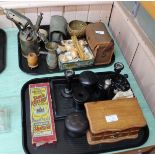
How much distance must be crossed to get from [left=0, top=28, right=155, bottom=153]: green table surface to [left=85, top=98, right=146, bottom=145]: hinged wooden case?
12 centimetres

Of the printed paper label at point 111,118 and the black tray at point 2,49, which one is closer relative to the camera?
the printed paper label at point 111,118

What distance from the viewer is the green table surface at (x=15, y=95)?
81cm

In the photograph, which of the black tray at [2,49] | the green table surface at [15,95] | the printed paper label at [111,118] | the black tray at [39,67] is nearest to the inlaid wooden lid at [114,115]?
the printed paper label at [111,118]

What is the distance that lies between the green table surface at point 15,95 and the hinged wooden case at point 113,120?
0.12 metres

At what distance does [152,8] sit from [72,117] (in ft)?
1.83

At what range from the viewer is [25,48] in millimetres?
1053

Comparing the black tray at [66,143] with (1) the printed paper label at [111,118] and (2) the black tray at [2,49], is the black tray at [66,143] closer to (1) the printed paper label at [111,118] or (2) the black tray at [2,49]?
(1) the printed paper label at [111,118]

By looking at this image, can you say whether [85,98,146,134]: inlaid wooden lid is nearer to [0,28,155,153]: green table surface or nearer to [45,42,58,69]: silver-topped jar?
[0,28,155,153]: green table surface

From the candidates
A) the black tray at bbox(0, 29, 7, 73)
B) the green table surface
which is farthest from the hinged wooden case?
the black tray at bbox(0, 29, 7, 73)

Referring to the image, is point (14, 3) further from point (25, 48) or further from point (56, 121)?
point (56, 121)

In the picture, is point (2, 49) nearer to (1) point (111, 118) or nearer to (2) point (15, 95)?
(2) point (15, 95)

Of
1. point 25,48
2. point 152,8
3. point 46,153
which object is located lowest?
point 46,153

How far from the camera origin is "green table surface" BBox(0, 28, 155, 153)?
809 mm

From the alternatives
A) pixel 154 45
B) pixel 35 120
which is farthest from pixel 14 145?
pixel 154 45
